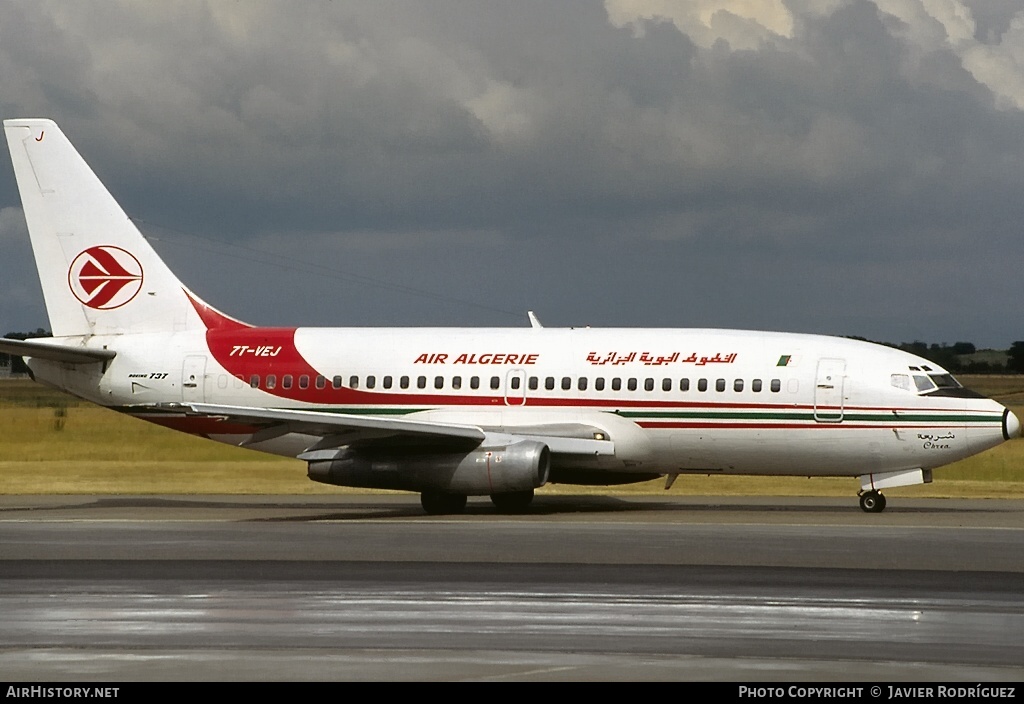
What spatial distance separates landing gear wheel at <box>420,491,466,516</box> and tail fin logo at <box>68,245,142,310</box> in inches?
367

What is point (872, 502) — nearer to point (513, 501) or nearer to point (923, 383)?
point (923, 383)

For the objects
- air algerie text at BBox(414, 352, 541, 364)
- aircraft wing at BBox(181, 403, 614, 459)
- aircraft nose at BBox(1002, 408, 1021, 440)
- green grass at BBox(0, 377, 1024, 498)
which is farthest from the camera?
green grass at BBox(0, 377, 1024, 498)

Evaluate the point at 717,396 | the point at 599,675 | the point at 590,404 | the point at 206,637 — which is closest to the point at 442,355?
the point at 590,404

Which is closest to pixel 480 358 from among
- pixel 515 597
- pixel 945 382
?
pixel 945 382

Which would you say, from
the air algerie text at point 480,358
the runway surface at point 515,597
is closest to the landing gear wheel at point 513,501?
the runway surface at point 515,597

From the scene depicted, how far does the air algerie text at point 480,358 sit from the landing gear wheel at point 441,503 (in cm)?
287

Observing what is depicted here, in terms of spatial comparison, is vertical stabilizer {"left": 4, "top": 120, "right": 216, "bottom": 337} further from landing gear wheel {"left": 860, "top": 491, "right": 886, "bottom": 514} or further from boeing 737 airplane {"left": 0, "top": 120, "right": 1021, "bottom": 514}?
landing gear wheel {"left": 860, "top": 491, "right": 886, "bottom": 514}

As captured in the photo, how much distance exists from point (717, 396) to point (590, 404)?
257 centimetres

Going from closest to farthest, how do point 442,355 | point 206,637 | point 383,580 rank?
1. point 206,637
2. point 383,580
3. point 442,355

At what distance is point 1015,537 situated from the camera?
25547 mm

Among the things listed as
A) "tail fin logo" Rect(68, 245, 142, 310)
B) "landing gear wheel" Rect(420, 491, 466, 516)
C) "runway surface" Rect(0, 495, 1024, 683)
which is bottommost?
"runway surface" Rect(0, 495, 1024, 683)

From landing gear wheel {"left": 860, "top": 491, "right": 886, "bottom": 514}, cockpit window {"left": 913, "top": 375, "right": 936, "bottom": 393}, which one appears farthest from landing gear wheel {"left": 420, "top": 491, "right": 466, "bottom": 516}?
cockpit window {"left": 913, "top": 375, "right": 936, "bottom": 393}

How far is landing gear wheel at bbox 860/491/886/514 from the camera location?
31.8 metres
